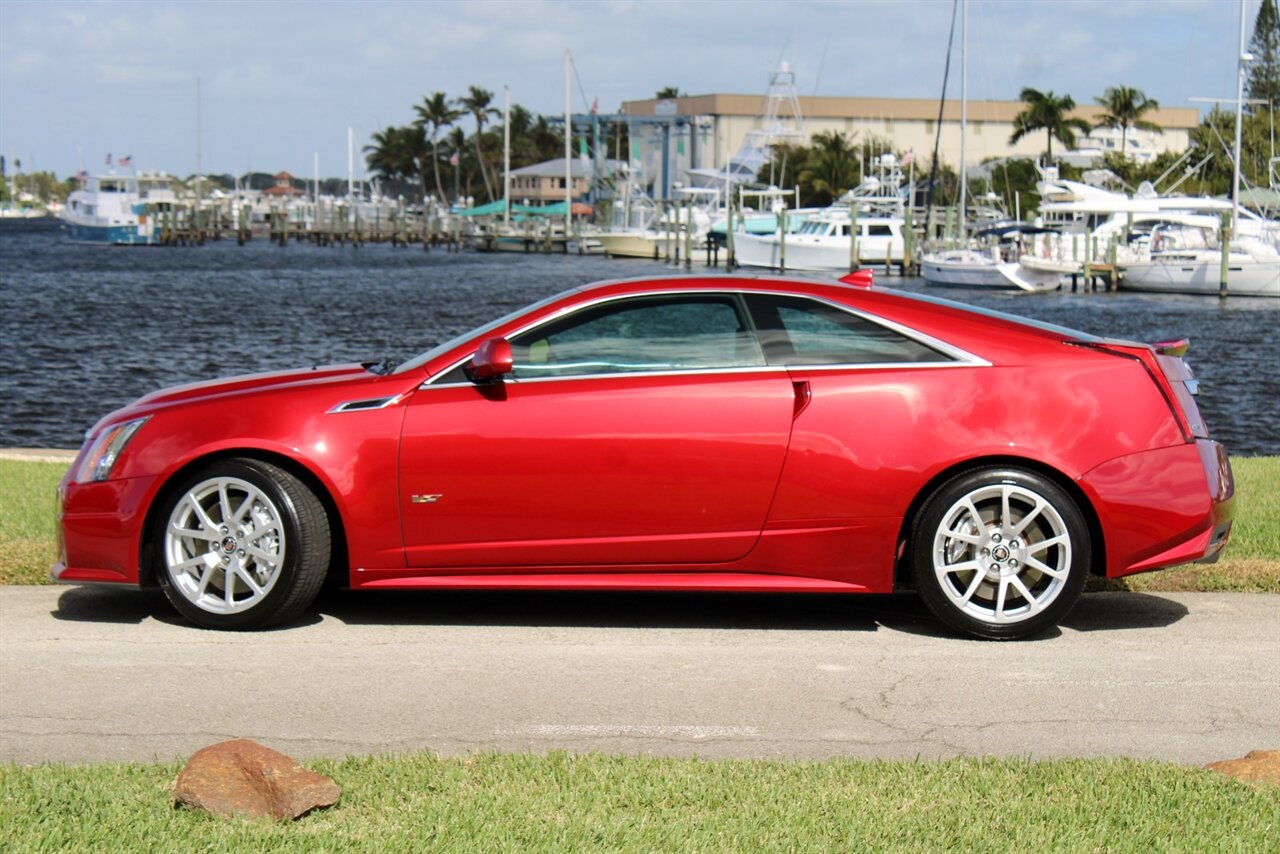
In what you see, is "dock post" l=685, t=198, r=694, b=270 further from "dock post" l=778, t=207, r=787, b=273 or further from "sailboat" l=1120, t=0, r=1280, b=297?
"sailboat" l=1120, t=0, r=1280, b=297

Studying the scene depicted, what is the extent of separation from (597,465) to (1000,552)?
5.57ft

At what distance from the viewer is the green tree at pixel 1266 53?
284 ft

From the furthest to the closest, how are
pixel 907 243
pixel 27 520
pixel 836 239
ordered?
pixel 836 239 < pixel 907 243 < pixel 27 520

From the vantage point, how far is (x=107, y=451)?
691cm

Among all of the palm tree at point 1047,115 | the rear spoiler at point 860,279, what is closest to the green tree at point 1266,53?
the palm tree at point 1047,115

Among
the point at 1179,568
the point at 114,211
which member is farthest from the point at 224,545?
the point at 114,211

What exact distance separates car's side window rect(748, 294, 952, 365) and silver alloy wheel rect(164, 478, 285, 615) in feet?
7.24

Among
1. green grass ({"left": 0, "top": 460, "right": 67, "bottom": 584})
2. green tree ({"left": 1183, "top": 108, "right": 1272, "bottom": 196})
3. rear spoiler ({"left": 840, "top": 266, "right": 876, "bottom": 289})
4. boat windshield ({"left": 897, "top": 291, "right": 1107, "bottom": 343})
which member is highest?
green tree ({"left": 1183, "top": 108, "right": 1272, "bottom": 196})

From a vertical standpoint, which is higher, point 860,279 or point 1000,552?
point 860,279

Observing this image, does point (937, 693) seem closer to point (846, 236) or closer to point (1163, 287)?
point (1163, 287)

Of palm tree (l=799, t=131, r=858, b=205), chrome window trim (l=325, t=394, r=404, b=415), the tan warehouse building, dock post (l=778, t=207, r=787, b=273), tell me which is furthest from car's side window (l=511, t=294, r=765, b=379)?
the tan warehouse building

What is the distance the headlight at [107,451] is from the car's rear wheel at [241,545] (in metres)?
0.32

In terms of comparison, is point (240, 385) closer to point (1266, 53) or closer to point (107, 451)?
point (107, 451)

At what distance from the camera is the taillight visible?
6.70 meters
